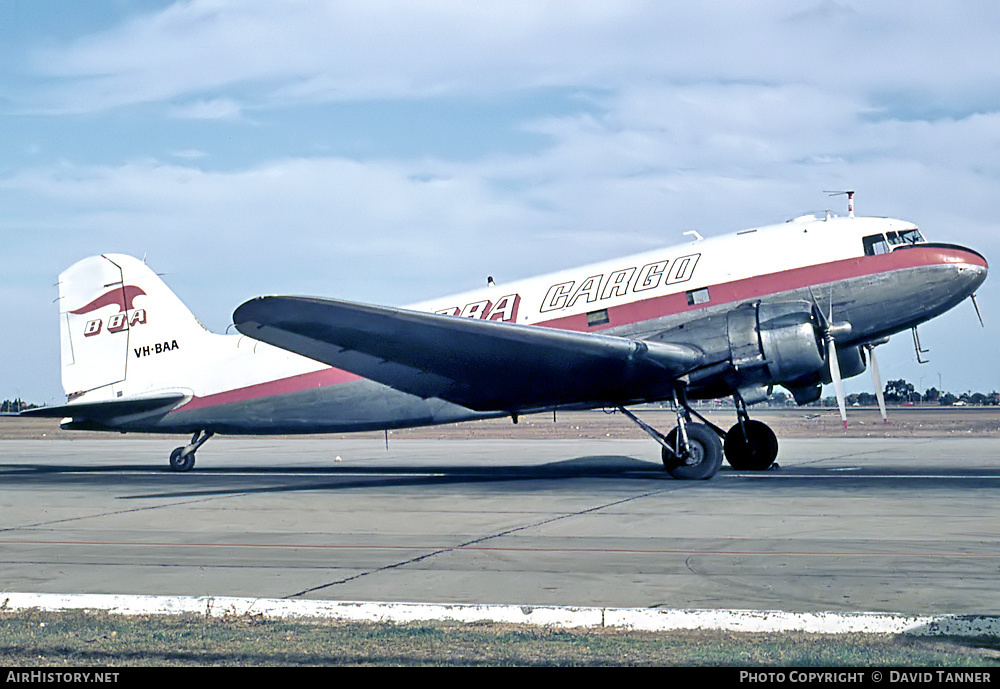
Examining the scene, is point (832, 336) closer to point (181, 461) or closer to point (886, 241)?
point (886, 241)

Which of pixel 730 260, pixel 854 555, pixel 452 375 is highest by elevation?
pixel 730 260

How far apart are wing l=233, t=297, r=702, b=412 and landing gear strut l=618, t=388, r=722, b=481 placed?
89cm

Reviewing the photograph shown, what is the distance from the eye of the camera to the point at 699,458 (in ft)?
66.8

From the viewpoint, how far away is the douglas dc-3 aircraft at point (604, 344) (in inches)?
747

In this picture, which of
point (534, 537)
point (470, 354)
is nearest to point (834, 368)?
point (470, 354)

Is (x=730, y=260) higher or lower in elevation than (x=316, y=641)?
higher

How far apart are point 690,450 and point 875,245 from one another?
6.21m

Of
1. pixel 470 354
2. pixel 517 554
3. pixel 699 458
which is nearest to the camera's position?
pixel 517 554

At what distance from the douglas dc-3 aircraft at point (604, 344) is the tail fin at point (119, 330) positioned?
25cm

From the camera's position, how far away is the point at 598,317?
22.0 m

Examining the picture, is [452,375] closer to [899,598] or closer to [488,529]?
[488,529]


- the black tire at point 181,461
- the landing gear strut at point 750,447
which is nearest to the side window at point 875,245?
the landing gear strut at point 750,447
